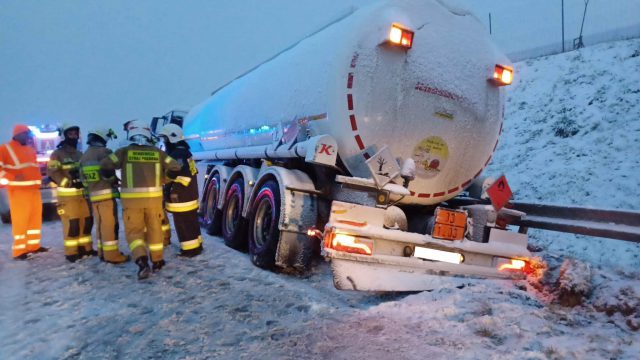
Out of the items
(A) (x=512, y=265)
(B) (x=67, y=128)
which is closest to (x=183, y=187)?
(B) (x=67, y=128)

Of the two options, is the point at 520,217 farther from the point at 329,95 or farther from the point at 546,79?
the point at 546,79

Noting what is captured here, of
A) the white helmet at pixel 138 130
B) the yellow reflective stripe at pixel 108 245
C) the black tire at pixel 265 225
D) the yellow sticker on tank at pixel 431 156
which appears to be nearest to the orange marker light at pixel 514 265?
the yellow sticker on tank at pixel 431 156

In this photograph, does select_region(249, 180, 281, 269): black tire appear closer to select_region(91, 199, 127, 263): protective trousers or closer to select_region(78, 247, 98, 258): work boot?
select_region(91, 199, 127, 263): protective trousers

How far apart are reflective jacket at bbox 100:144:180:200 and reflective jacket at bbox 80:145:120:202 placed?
0.30 m

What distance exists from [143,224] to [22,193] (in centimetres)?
214

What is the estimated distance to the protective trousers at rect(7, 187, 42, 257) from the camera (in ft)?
18.4

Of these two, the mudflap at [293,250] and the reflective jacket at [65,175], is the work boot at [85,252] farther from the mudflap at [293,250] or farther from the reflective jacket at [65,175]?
the mudflap at [293,250]

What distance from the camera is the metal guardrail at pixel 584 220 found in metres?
3.86

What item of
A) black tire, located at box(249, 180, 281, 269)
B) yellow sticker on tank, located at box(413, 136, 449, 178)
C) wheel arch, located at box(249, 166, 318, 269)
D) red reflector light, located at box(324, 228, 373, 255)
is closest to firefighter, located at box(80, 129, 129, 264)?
black tire, located at box(249, 180, 281, 269)

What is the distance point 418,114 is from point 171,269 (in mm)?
3242

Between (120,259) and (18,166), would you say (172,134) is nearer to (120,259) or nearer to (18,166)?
(120,259)

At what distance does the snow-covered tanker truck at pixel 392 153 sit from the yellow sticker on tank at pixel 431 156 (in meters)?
0.01

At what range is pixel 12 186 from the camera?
18.7 feet

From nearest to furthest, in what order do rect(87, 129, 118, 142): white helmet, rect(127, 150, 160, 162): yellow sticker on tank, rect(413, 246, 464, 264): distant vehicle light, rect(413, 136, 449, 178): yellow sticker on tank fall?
rect(413, 246, 464, 264): distant vehicle light
rect(413, 136, 449, 178): yellow sticker on tank
rect(127, 150, 160, 162): yellow sticker on tank
rect(87, 129, 118, 142): white helmet
